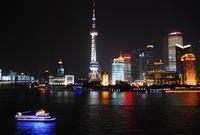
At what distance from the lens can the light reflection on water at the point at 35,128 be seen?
34.5m

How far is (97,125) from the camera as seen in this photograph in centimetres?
3962

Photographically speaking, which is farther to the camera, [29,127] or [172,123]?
[172,123]

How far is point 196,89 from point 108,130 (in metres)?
154

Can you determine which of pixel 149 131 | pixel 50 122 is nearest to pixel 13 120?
pixel 50 122

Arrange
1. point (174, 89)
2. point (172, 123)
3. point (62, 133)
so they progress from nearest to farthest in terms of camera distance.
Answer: point (62, 133) < point (172, 123) < point (174, 89)

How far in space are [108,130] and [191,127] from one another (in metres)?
11.3

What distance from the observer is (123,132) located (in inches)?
1364

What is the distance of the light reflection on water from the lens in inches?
1359

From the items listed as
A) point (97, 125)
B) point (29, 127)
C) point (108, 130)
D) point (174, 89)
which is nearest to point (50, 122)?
point (29, 127)

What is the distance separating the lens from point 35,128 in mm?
37000

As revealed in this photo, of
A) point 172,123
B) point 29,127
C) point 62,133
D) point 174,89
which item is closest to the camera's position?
point 62,133

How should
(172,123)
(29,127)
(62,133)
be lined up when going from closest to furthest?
(62,133), (29,127), (172,123)

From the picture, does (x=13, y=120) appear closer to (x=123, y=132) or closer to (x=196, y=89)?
(x=123, y=132)

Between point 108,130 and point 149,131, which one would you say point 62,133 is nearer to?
point 108,130
